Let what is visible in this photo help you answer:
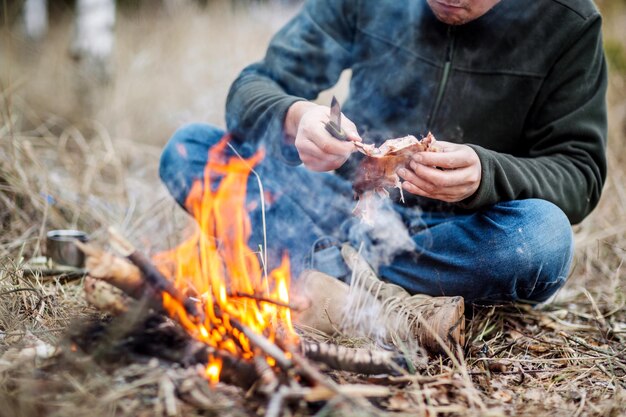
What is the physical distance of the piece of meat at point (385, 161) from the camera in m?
1.50

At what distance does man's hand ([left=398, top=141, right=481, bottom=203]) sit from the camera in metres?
1.52

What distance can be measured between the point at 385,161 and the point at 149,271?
2.38 feet

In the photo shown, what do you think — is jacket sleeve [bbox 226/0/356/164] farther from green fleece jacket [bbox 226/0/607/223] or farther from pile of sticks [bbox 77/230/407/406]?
pile of sticks [bbox 77/230/407/406]

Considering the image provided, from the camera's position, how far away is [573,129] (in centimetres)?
197

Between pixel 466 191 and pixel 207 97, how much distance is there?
12.7 feet

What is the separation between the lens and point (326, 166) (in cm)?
165

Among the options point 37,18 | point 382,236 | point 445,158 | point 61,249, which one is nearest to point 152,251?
point 61,249

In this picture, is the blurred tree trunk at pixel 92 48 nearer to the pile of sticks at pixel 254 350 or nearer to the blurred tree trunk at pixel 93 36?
the blurred tree trunk at pixel 93 36

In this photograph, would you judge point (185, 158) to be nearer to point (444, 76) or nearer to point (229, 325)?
point (229, 325)

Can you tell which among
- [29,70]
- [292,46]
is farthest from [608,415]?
[29,70]

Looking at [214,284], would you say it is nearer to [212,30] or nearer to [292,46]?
[292,46]

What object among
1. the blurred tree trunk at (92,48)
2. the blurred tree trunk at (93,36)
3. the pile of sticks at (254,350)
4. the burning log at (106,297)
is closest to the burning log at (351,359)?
the pile of sticks at (254,350)

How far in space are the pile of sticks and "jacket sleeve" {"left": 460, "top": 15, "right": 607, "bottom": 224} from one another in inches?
36.3

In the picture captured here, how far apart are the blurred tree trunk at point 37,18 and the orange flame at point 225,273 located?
912 centimetres
